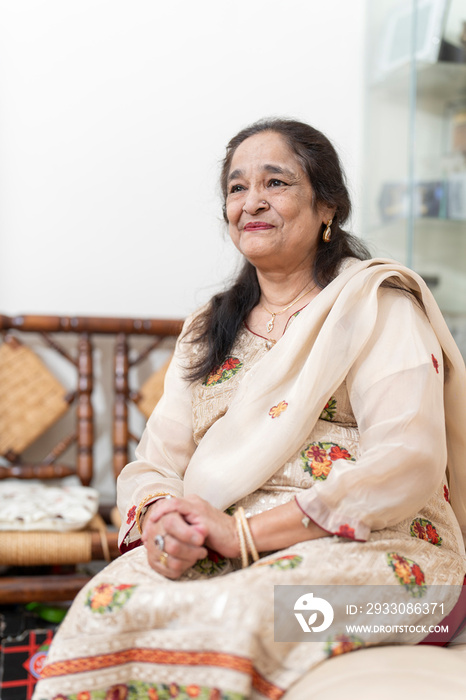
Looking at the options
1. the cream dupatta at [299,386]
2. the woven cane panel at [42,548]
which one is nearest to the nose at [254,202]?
the cream dupatta at [299,386]

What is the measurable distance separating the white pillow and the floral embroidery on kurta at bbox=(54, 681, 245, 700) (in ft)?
3.54

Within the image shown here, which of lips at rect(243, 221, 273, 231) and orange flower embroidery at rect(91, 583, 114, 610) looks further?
lips at rect(243, 221, 273, 231)

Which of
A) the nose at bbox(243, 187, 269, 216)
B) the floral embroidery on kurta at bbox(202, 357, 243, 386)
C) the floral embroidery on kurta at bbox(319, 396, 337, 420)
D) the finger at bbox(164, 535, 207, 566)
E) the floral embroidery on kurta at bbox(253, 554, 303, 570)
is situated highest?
the nose at bbox(243, 187, 269, 216)

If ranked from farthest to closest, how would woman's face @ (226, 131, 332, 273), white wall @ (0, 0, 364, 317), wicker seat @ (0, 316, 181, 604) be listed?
white wall @ (0, 0, 364, 317)
wicker seat @ (0, 316, 181, 604)
woman's face @ (226, 131, 332, 273)

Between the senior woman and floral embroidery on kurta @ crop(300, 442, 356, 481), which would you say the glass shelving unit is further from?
floral embroidery on kurta @ crop(300, 442, 356, 481)

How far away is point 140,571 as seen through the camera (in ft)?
3.63

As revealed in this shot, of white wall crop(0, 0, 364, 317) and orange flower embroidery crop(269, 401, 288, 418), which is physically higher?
white wall crop(0, 0, 364, 317)

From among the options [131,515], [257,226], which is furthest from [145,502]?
[257,226]

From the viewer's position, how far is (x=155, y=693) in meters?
0.94

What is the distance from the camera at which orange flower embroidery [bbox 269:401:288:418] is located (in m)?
1.24

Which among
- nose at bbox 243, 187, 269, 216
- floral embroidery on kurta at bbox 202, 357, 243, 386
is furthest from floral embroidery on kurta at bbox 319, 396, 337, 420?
nose at bbox 243, 187, 269, 216

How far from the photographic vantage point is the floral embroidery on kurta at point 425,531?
122cm

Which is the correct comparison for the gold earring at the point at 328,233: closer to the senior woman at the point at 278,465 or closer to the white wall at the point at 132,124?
the senior woman at the point at 278,465

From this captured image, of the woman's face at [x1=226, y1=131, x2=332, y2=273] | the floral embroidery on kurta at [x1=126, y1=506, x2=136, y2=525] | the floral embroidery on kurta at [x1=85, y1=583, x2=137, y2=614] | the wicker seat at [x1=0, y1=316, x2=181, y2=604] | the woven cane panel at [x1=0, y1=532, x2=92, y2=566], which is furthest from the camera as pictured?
the wicker seat at [x1=0, y1=316, x2=181, y2=604]
